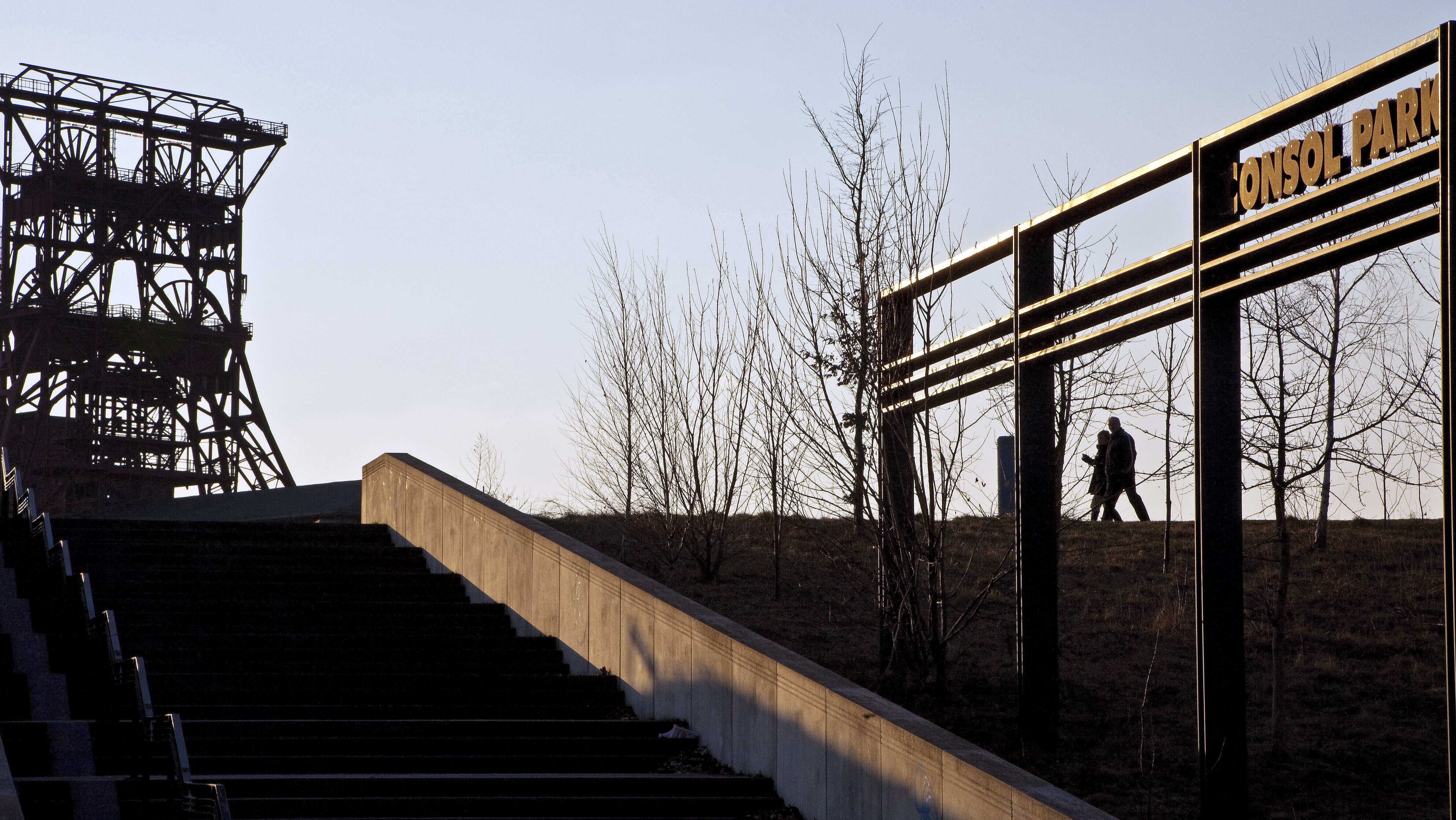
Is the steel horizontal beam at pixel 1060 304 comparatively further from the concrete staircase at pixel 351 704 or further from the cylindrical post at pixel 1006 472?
the cylindrical post at pixel 1006 472

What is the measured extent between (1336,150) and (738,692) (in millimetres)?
4524

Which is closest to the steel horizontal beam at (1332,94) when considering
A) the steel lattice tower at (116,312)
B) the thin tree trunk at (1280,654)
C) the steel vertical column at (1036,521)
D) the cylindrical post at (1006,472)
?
the steel vertical column at (1036,521)

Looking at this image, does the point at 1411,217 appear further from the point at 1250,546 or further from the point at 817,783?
→ the point at 1250,546

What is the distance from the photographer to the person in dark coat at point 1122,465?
58.3ft

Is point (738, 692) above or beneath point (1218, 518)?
beneath

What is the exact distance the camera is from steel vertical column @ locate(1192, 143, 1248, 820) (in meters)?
7.36

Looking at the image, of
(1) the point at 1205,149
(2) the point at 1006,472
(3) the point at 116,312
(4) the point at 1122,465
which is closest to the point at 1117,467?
(4) the point at 1122,465

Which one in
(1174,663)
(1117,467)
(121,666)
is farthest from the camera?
(1117,467)

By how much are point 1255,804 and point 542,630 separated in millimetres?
5773

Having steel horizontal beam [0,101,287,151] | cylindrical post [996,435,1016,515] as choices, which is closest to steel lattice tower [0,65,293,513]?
steel horizontal beam [0,101,287,151]

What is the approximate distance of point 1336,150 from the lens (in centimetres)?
659

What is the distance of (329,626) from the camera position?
39.3ft

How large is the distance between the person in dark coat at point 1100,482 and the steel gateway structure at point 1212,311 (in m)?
1.64

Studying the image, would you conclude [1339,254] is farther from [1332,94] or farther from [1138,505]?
[1138,505]
